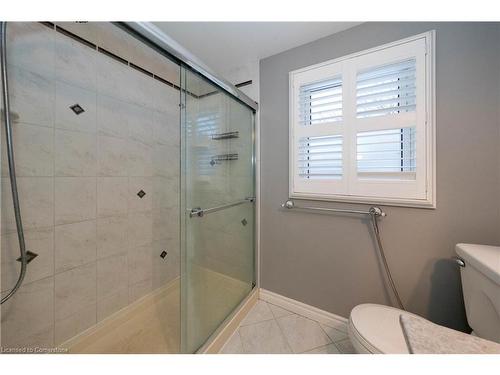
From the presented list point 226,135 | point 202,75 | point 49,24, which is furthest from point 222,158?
point 49,24

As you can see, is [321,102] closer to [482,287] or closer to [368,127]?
[368,127]

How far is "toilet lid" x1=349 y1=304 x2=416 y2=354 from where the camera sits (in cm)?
70

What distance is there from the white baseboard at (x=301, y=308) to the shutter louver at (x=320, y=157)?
0.94 meters

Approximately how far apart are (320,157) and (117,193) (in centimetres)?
139

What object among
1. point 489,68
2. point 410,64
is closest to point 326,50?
point 410,64

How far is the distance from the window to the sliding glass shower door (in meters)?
0.41

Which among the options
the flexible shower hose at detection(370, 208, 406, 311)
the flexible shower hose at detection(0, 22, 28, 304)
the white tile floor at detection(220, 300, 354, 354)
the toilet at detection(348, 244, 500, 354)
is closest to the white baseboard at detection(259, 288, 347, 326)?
the white tile floor at detection(220, 300, 354, 354)

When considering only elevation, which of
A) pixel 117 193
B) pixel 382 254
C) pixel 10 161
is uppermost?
pixel 10 161

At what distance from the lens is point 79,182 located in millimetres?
1049

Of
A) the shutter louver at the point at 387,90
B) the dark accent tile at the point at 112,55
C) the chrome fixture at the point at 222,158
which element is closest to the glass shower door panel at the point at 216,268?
the chrome fixture at the point at 222,158

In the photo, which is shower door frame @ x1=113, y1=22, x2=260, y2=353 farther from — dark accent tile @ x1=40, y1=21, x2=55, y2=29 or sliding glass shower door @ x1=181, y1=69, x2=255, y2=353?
dark accent tile @ x1=40, y1=21, x2=55, y2=29

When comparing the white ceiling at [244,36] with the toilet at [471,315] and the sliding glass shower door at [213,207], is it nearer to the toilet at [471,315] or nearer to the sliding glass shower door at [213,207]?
the sliding glass shower door at [213,207]

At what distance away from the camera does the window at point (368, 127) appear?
38.7 inches
